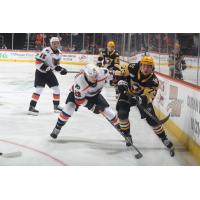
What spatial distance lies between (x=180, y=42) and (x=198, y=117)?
0.53m

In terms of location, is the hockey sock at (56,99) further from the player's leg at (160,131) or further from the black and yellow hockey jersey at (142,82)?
the player's leg at (160,131)

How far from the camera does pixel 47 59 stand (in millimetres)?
2994

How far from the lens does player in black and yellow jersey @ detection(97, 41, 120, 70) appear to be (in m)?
2.88

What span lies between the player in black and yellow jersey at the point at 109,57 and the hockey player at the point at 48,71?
0.86 feet

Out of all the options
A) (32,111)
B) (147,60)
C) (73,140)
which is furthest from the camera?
(32,111)

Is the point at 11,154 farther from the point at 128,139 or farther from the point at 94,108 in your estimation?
the point at 128,139

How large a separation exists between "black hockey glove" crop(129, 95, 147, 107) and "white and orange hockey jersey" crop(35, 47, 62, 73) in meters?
0.58

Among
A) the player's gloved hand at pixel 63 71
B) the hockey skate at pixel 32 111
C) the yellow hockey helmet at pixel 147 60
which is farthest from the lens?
the hockey skate at pixel 32 111

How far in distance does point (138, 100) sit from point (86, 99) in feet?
1.18

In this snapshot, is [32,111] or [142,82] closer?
[142,82]

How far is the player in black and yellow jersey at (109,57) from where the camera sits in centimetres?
288

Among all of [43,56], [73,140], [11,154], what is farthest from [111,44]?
[11,154]

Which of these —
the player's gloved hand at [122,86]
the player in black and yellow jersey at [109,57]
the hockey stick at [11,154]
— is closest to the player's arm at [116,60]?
the player in black and yellow jersey at [109,57]
